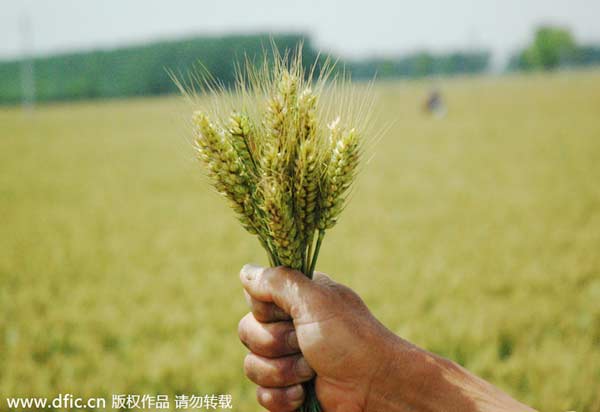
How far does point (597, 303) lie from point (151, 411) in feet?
14.8

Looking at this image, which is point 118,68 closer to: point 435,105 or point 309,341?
point 435,105

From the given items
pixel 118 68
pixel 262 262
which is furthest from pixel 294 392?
pixel 118 68

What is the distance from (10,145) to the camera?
2386 centimetres

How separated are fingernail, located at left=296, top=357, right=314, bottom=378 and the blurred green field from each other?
2.16 feet

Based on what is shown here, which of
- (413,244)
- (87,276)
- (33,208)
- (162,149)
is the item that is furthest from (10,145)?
(413,244)

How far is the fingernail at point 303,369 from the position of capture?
1.55 m

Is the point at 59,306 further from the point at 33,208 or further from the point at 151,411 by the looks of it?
the point at 33,208

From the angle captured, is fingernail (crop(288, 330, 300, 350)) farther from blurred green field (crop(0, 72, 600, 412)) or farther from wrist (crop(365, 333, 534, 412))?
blurred green field (crop(0, 72, 600, 412))

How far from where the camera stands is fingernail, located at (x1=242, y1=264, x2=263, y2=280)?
1.56m

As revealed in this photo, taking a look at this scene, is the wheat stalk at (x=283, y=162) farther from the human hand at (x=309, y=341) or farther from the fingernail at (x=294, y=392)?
the fingernail at (x=294, y=392)

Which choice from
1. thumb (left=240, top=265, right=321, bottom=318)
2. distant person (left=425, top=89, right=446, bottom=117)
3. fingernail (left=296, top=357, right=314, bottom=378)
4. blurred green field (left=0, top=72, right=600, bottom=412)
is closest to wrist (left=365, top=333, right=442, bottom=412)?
fingernail (left=296, top=357, right=314, bottom=378)

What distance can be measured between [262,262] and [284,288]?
5909 mm

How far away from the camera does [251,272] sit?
5.17ft

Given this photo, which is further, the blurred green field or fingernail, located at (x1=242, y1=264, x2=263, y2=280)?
the blurred green field
